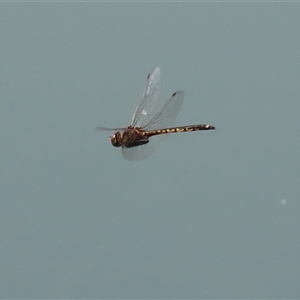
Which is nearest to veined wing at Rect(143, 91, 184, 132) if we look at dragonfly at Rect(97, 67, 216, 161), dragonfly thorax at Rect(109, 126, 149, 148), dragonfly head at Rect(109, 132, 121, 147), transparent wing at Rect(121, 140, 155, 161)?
dragonfly at Rect(97, 67, 216, 161)

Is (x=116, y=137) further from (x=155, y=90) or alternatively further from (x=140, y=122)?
(x=155, y=90)

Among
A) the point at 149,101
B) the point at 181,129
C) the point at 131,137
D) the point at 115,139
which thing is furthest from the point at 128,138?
the point at 181,129

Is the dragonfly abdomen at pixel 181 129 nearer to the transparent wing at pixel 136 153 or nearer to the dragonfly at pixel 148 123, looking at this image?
the dragonfly at pixel 148 123

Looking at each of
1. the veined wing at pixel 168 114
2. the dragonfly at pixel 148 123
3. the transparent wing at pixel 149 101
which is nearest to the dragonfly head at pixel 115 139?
the dragonfly at pixel 148 123

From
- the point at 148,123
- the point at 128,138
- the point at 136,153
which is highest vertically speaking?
the point at 148,123

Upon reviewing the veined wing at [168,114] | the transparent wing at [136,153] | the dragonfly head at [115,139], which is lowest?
the transparent wing at [136,153]

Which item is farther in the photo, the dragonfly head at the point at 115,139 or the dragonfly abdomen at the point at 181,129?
the dragonfly abdomen at the point at 181,129

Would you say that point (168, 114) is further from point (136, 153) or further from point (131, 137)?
point (136, 153)

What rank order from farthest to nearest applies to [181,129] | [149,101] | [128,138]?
1. [181,129]
2. [128,138]
3. [149,101]

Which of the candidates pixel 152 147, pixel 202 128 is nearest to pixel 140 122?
pixel 152 147
